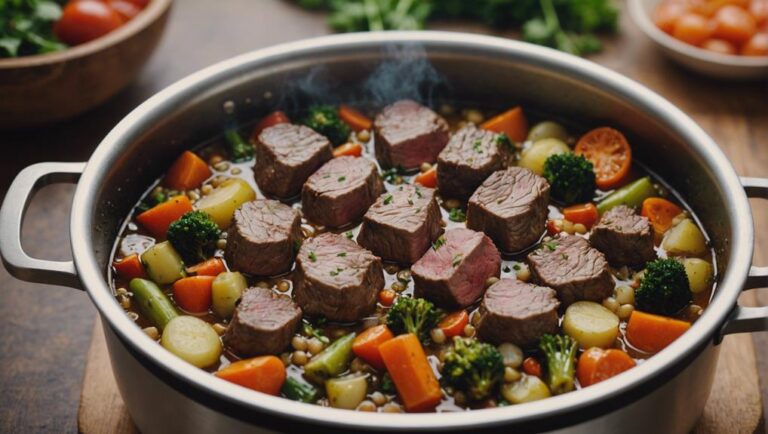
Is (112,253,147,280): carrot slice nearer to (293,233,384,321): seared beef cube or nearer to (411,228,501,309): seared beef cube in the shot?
(293,233,384,321): seared beef cube

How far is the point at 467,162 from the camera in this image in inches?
170

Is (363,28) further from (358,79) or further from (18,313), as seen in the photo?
(18,313)

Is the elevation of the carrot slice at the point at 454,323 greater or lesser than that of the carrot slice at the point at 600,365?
greater

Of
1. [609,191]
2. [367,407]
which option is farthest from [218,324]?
[609,191]

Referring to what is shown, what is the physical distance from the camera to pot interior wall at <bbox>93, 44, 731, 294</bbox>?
424cm

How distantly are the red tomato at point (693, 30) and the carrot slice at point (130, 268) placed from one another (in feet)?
13.1

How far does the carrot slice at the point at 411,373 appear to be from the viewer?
3.41 metres

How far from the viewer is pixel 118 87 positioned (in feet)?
18.0

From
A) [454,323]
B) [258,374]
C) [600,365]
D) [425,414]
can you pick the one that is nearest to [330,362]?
[258,374]

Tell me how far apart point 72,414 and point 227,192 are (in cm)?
129

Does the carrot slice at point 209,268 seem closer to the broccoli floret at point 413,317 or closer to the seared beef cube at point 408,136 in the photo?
the broccoli floret at point 413,317

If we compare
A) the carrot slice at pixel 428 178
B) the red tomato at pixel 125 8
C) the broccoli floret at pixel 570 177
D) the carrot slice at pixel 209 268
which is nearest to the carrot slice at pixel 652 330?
the broccoli floret at pixel 570 177

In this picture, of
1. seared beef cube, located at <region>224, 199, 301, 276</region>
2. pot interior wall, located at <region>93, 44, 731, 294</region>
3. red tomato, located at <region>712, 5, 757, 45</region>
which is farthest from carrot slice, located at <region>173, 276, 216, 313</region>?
red tomato, located at <region>712, 5, 757, 45</region>

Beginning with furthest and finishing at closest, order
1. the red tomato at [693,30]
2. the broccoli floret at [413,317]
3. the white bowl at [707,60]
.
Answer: the red tomato at [693,30] < the white bowl at [707,60] < the broccoli floret at [413,317]
